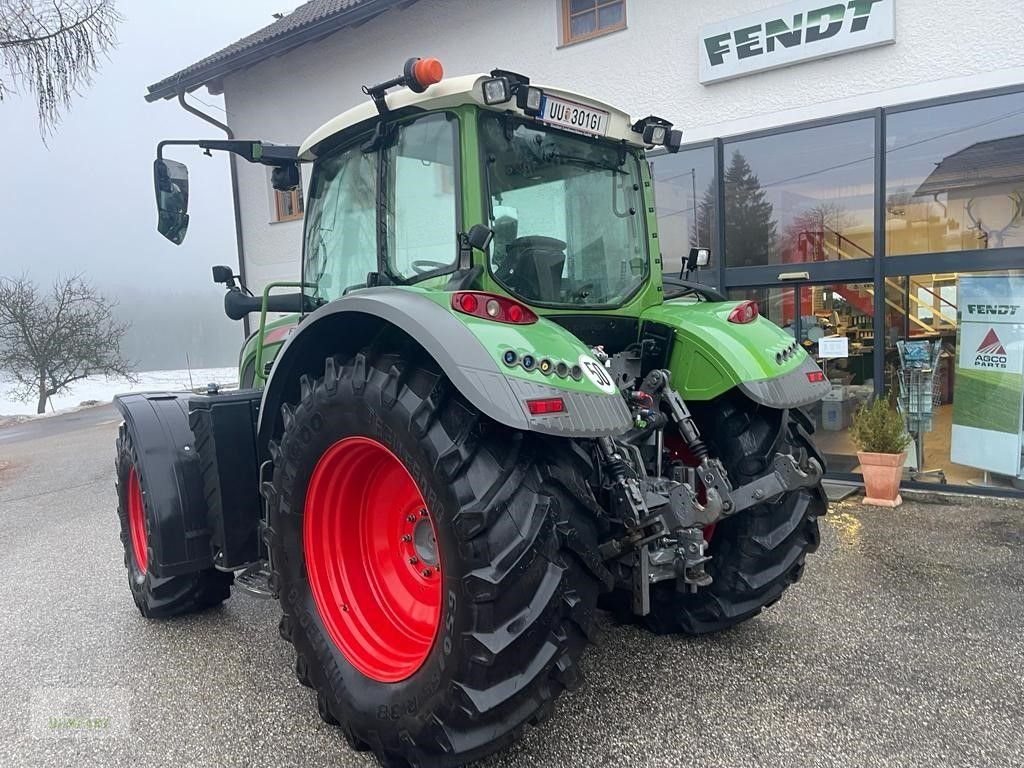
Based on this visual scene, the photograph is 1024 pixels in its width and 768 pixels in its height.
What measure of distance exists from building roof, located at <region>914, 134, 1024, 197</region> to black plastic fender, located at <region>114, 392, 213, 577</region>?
19.0 feet

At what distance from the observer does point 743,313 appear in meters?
3.16

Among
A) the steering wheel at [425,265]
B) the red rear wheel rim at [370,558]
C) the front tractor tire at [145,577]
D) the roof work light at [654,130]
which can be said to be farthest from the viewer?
the front tractor tire at [145,577]

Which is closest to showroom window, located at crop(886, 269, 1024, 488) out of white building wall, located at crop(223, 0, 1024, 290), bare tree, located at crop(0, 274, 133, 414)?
white building wall, located at crop(223, 0, 1024, 290)

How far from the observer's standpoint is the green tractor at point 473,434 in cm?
204

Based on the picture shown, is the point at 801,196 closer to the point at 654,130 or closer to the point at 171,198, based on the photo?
the point at 654,130

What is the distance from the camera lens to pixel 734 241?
6906 millimetres

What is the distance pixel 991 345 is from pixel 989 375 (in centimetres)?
24

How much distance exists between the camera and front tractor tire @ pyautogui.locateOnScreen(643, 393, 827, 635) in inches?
115

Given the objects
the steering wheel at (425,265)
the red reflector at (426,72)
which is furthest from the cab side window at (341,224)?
the red reflector at (426,72)

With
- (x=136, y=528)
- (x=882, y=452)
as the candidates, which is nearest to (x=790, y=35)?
(x=882, y=452)

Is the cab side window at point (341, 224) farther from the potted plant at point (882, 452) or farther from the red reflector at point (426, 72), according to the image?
the potted plant at point (882, 452)

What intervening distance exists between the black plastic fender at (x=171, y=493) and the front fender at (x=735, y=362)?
2.15m

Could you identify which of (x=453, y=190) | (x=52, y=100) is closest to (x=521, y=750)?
(x=453, y=190)

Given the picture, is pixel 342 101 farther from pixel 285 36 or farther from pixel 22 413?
pixel 22 413
